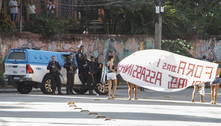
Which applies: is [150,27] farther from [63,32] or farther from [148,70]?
[148,70]

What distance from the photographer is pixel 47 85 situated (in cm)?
3008

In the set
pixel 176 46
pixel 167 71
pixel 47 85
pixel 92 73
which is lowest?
pixel 47 85

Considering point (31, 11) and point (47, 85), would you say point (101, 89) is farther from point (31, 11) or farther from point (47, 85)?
point (31, 11)

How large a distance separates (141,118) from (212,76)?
26.5 feet

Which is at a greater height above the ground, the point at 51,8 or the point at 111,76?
the point at 51,8

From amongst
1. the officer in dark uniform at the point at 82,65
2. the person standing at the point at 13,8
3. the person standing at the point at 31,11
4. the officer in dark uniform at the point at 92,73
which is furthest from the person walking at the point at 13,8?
the officer in dark uniform at the point at 92,73

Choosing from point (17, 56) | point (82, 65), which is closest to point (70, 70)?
point (82, 65)

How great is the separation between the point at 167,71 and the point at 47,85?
601cm

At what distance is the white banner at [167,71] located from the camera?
26.1 metres

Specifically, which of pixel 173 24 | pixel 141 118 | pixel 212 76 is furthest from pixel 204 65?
pixel 173 24

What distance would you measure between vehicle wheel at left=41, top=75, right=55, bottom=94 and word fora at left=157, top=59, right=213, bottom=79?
5638mm

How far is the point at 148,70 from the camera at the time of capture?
2680cm

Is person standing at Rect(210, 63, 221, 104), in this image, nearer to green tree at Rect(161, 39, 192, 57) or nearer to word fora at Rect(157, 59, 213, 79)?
word fora at Rect(157, 59, 213, 79)

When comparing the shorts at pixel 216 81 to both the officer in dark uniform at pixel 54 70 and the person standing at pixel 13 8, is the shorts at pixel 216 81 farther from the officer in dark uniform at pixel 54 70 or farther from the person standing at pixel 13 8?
the person standing at pixel 13 8
